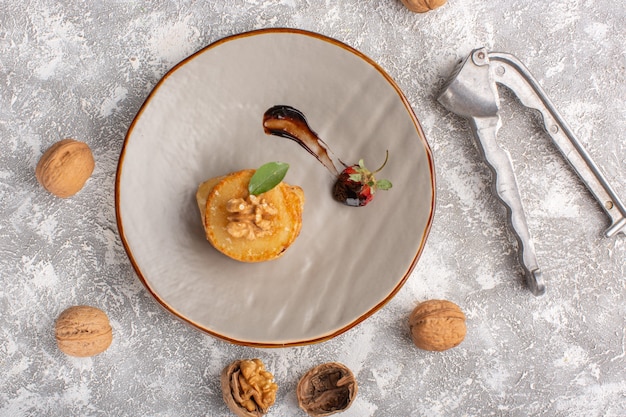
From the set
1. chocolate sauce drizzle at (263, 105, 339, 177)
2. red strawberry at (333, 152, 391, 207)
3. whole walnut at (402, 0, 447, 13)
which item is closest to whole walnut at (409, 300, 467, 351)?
red strawberry at (333, 152, 391, 207)

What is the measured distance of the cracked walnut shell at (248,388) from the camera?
192 cm

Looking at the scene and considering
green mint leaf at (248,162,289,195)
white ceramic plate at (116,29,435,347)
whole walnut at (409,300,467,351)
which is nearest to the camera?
green mint leaf at (248,162,289,195)

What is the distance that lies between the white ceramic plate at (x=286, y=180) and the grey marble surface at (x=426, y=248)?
0.62 feet

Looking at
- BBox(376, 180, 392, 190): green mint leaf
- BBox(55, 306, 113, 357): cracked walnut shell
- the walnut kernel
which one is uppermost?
BBox(376, 180, 392, 190): green mint leaf

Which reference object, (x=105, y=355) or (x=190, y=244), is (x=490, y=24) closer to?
(x=190, y=244)

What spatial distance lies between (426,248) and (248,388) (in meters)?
0.72

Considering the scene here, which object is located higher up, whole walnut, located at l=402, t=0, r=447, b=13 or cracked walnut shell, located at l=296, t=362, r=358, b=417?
whole walnut, located at l=402, t=0, r=447, b=13

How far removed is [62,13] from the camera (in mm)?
1959

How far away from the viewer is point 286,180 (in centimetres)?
191

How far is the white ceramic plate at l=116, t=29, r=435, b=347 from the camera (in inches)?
71.8

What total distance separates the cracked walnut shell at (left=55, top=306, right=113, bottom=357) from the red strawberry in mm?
832

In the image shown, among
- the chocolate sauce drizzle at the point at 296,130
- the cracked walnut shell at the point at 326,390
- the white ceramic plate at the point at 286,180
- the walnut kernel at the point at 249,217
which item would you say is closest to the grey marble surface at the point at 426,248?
the cracked walnut shell at the point at 326,390

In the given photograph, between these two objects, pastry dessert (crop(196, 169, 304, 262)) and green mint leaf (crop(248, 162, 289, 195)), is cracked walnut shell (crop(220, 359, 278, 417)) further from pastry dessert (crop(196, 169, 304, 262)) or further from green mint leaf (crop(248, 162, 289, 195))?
green mint leaf (crop(248, 162, 289, 195))

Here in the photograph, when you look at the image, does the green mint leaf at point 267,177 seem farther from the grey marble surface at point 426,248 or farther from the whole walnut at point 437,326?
the whole walnut at point 437,326
